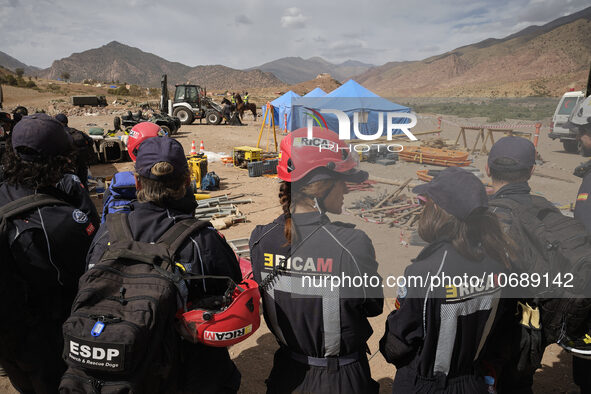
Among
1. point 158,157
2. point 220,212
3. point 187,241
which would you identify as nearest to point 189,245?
point 187,241

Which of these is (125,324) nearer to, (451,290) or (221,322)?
(221,322)

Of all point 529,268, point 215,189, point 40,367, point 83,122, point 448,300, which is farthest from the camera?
point 83,122

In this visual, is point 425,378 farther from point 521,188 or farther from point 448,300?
point 521,188

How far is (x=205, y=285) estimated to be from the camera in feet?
6.07

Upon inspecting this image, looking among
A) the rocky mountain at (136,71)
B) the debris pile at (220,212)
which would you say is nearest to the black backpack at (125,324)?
the debris pile at (220,212)

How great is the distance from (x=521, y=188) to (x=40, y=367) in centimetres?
333

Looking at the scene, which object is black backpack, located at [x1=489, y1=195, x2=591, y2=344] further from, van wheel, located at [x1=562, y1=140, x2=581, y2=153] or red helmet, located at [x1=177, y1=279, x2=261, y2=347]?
red helmet, located at [x1=177, y1=279, x2=261, y2=347]

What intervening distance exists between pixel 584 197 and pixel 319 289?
1882 millimetres

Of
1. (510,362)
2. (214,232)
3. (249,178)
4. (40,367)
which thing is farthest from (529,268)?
(249,178)

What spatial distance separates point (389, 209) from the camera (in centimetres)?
209

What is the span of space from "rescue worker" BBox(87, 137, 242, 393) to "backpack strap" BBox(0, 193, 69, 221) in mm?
574

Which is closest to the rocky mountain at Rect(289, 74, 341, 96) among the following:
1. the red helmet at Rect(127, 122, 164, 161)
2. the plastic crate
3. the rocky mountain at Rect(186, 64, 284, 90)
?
the rocky mountain at Rect(186, 64, 284, 90)

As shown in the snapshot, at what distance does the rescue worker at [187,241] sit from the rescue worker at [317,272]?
28cm

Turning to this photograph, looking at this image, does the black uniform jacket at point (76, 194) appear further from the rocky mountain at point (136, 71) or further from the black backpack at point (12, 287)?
the rocky mountain at point (136, 71)
